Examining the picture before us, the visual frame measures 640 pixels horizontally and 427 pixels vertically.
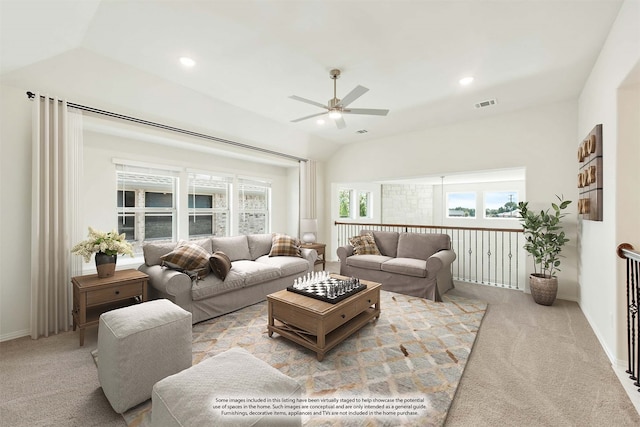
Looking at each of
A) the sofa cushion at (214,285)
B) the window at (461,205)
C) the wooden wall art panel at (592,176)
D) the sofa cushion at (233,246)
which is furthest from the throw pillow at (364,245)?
the window at (461,205)

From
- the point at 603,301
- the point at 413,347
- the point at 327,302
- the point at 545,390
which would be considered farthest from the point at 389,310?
the point at 603,301

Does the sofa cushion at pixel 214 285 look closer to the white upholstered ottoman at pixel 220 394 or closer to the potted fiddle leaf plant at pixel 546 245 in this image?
the white upholstered ottoman at pixel 220 394

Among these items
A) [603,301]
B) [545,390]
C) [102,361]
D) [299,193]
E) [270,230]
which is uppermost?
[299,193]

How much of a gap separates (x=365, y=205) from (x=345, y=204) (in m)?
0.82

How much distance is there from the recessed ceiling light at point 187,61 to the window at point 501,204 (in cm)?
819

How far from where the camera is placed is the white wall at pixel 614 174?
2047 millimetres

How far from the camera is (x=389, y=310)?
341 cm

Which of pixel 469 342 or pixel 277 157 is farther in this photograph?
pixel 277 157

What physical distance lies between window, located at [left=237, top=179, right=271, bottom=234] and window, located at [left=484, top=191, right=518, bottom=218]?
6.49 m

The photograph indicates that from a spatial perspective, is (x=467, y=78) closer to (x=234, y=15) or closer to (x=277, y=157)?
(x=234, y=15)

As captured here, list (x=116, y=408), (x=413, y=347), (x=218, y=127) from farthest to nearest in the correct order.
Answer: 1. (x=218, y=127)
2. (x=413, y=347)
3. (x=116, y=408)

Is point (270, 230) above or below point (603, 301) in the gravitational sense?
above

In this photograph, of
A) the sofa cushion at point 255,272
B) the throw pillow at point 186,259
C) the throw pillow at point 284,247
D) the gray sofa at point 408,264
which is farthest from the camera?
the throw pillow at point 284,247

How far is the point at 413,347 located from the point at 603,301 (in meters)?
1.95
